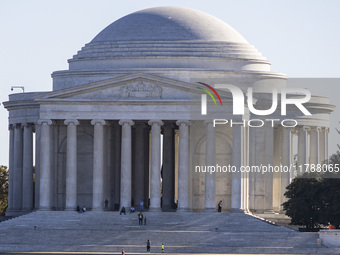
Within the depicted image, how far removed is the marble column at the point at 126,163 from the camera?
196625 millimetres

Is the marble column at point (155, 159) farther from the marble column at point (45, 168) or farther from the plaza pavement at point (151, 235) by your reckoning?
the marble column at point (45, 168)

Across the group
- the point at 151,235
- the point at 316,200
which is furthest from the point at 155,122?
the point at 316,200

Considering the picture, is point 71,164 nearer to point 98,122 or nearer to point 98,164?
point 98,164

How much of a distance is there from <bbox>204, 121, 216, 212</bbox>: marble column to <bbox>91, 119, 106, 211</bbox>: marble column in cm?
1244

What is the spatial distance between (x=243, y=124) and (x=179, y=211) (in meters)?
12.9

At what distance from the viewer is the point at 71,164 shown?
197 meters

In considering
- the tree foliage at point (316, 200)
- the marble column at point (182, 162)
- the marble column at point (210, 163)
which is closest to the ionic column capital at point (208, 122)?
the marble column at point (210, 163)

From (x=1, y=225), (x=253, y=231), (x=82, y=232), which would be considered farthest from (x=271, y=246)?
(x=1, y=225)

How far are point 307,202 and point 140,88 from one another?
81.2 ft

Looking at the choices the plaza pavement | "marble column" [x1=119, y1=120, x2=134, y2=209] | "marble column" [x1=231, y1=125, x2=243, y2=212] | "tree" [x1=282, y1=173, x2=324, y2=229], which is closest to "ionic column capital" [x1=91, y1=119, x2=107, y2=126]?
Result: "marble column" [x1=119, y1=120, x2=134, y2=209]

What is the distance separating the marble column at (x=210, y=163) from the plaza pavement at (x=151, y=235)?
11.9ft

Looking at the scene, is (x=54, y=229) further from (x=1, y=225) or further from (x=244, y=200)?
(x=244, y=200)

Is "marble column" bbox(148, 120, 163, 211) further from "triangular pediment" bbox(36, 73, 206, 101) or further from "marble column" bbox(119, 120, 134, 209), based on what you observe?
"triangular pediment" bbox(36, 73, 206, 101)

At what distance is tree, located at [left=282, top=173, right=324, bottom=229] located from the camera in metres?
187
